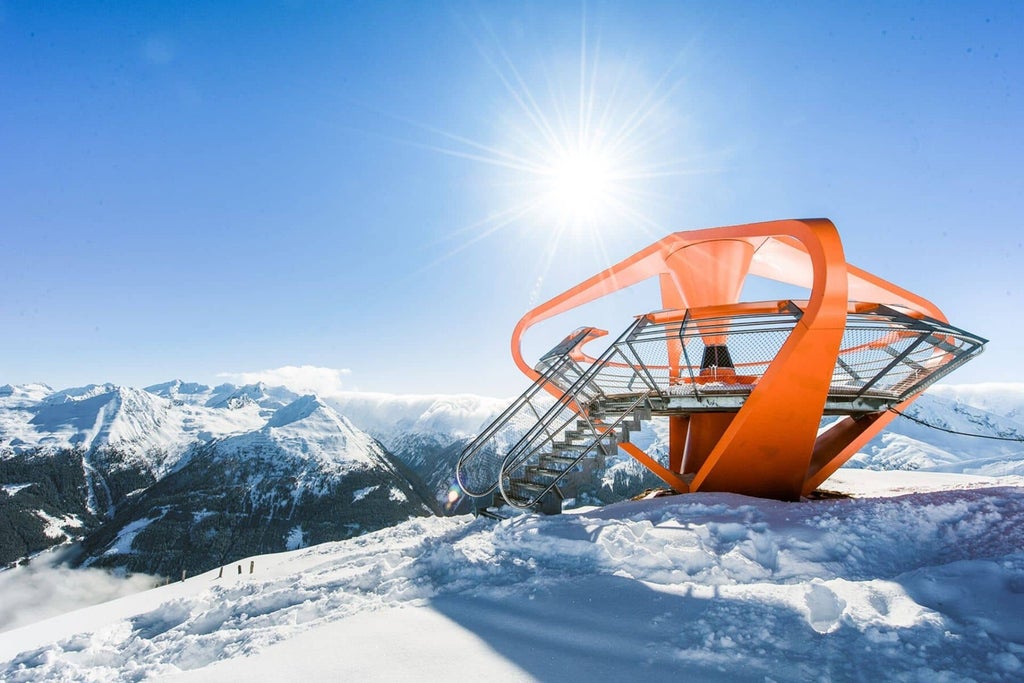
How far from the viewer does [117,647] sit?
5430 mm

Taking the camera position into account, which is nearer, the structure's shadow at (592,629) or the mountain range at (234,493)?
the structure's shadow at (592,629)

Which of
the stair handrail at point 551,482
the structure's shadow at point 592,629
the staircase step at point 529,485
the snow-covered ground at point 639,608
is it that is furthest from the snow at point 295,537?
the structure's shadow at point 592,629

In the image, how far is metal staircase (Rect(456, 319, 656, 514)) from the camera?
875cm

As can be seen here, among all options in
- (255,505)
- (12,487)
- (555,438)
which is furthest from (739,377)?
(12,487)

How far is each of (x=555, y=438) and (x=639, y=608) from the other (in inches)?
251

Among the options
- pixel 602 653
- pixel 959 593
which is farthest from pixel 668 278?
pixel 602 653

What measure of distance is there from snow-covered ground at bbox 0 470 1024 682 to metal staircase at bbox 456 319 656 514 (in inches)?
67.0

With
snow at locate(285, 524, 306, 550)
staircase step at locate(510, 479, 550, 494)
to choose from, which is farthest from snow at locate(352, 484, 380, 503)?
staircase step at locate(510, 479, 550, 494)

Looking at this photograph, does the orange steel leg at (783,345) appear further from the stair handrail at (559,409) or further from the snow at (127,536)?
the snow at (127,536)

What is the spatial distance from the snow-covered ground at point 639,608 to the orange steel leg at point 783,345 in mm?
1758

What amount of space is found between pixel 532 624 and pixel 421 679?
1126mm

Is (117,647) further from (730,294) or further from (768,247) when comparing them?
(768,247)

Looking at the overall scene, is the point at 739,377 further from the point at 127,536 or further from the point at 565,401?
the point at 127,536

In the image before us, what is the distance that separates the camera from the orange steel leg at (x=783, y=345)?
752 centimetres
